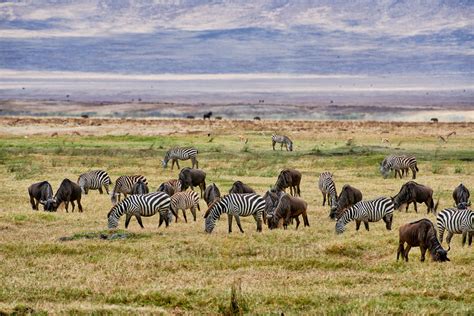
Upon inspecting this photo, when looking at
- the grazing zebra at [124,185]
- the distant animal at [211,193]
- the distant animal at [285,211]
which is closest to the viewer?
the distant animal at [285,211]

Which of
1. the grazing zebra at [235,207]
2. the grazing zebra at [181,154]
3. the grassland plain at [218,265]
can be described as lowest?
the grassland plain at [218,265]

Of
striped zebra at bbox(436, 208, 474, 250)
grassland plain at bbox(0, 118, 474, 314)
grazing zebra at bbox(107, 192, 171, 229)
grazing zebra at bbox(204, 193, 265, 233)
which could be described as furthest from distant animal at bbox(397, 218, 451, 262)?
grazing zebra at bbox(107, 192, 171, 229)

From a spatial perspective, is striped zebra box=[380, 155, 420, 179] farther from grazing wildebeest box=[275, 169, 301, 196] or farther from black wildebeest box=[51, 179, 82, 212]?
black wildebeest box=[51, 179, 82, 212]

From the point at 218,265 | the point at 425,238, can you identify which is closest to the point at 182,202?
the point at 218,265

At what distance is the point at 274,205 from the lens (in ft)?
Result: 76.7

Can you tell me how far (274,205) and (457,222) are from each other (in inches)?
198

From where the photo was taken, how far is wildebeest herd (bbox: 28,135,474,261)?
19.8 meters

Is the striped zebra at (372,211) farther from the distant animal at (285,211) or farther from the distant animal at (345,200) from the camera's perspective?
the distant animal at (345,200)

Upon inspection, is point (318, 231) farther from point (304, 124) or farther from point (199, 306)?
point (304, 124)

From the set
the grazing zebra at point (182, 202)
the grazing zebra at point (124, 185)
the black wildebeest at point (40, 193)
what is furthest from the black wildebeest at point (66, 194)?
the grazing zebra at point (182, 202)

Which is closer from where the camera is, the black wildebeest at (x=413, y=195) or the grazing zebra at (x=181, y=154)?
the black wildebeest at (x=413, y=195)

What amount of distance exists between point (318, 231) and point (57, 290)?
28.1 feet

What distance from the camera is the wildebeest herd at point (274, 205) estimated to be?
1981 centimetres

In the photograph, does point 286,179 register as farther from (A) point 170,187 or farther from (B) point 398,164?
(B) point 398,164
